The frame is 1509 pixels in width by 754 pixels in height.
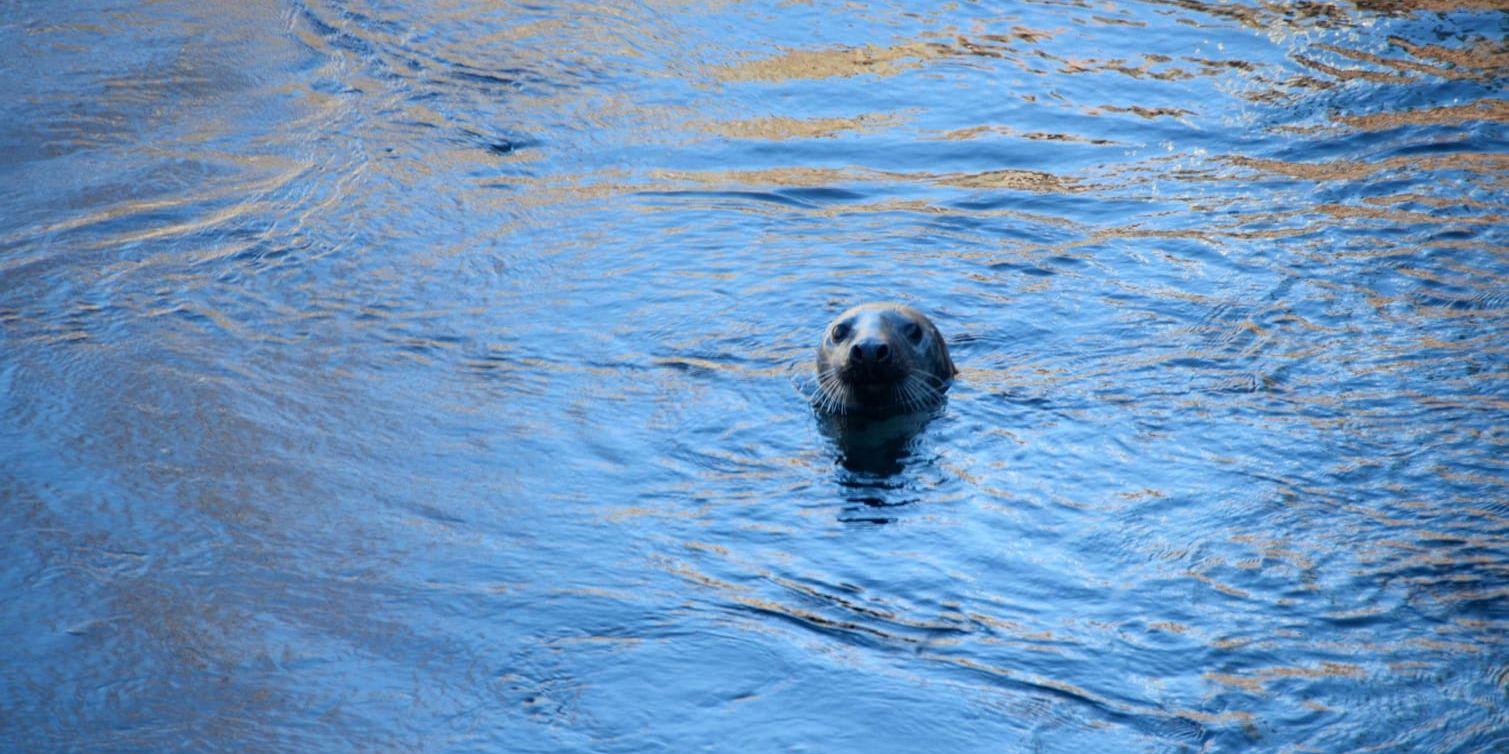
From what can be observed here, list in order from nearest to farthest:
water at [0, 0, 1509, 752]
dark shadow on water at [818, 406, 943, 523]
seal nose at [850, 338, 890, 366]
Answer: water at [0, 0, 1509, 752], dark shadow on water at [818, 406, 943, 523], seal nose at [850, 338, 890, 366]

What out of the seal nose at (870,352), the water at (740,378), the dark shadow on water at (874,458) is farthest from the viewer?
the seal nose at (870,352)

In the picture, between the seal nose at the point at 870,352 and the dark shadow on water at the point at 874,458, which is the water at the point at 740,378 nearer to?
the dark shadow on water at the point at 874,458

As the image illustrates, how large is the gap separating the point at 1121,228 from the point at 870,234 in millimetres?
1663

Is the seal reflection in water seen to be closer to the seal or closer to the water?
the seal

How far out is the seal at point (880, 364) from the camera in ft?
26.2

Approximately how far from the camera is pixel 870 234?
413 inches

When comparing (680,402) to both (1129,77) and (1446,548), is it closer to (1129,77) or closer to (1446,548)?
(1446,548)

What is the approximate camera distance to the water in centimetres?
532

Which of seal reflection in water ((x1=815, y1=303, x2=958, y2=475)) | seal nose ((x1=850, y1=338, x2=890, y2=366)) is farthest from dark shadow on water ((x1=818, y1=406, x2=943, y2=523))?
seal nose ((x1=850, y1=338, x2=890, y2=366))

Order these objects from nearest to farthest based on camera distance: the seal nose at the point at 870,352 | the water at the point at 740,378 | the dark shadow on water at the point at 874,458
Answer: the water at the point at 740,378
the dark shadow on water at the point at 874,458
the seal nose at the point at 870,352

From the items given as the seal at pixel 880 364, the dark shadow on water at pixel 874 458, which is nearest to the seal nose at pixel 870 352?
the seal at pixel 880 364

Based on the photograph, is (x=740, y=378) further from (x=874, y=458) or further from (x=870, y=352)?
(x=874, y=458)

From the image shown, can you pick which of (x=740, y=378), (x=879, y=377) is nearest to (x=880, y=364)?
(x=879, y=377)

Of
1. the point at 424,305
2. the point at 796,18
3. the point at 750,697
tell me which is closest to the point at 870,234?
the point at 424,305
